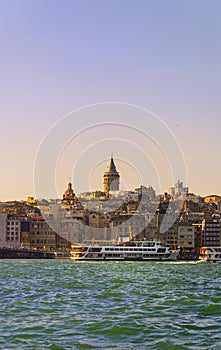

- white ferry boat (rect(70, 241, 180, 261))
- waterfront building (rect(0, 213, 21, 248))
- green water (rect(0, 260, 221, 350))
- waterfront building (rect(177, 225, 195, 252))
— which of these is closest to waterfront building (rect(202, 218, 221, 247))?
waterfront building (rect(177, 225, 195, 252))

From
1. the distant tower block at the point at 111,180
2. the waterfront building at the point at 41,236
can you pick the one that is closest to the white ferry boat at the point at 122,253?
the waterfront building at the point at 41,236

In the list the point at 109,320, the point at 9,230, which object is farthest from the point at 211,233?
the point at 109,320

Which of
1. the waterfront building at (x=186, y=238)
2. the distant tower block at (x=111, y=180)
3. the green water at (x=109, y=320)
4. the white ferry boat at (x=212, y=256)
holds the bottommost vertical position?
the green water at (x=109, y=320)

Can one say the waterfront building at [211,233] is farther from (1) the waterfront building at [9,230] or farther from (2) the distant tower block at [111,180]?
(2) the distant tower block at [111,180]

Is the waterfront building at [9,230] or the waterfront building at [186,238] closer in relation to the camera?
the waterfront building at [186,238]

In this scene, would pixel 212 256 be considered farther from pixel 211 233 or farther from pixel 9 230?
pixel 9 230

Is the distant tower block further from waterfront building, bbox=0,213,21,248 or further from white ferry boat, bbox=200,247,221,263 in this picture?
white ferry boat, bbox=200,247,221,263

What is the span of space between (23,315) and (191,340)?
442 cm

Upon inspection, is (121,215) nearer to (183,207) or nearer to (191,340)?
(183,207)

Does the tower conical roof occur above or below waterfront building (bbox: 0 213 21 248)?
above

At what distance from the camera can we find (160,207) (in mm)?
107312

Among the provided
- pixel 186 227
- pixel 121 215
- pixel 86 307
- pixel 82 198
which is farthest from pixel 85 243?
pixel 86 307

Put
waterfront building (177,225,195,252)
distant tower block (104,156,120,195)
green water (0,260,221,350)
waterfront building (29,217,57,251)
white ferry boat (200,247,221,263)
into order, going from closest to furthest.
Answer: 1. green water (0,260,221,350)
2. white ferry boat (200,247,221,263)
3. waterfront building (177,225,195,252)
4. waterfront building (29,217,57,251)
5. distant tower block (104,156,120,195)

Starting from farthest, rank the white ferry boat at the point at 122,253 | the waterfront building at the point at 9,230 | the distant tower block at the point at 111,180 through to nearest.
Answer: the distant tower block at the point at 111,180
the waterfront building at the point at 9,230
the white ferry boat at the point at 122,253
